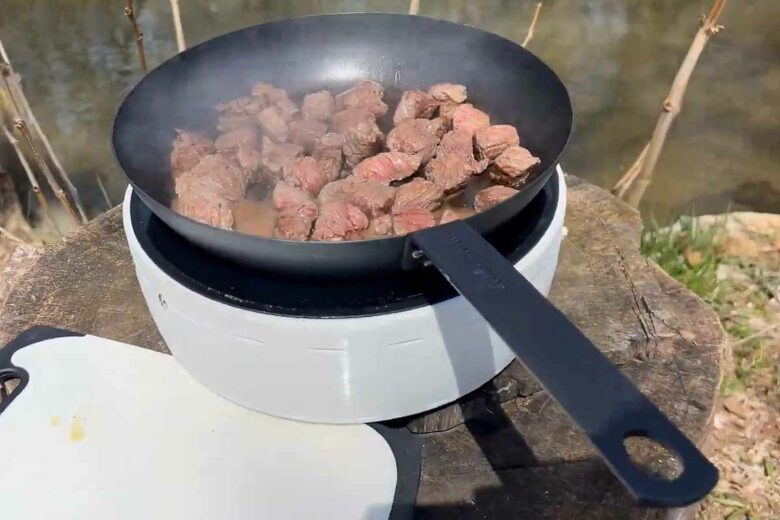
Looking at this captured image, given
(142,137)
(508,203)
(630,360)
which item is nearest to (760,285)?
(630,360)

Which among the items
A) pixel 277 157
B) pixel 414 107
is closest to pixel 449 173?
pixel 414 107

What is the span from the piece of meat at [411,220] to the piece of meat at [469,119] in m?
0.36

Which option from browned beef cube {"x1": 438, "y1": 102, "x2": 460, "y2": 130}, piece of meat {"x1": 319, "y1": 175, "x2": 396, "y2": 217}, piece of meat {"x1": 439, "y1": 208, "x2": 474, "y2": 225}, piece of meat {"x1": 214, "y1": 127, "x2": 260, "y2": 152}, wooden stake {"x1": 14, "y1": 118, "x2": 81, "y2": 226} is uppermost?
browned beef cube {"x1": 438, "y1": 102, "x2": 460, "y2": 130}

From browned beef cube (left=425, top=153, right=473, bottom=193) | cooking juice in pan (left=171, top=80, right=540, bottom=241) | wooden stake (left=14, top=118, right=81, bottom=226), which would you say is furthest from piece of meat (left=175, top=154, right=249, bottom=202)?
wooden stake (left=14, top=118, right=81, bottom=226)

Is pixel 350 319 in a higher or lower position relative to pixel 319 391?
higher

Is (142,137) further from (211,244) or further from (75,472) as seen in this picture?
(75,472)

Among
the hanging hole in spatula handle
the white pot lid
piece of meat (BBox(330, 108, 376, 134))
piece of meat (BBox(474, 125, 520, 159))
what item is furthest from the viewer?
piece of meat (BBox(330, 108, 376, 134))

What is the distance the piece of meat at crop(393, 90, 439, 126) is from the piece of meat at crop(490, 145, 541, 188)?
31 centimetres

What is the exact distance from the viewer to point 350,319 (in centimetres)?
118

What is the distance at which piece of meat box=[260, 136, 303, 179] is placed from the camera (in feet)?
5.40

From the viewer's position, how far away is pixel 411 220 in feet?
4.68

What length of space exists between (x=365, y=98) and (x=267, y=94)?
273 millimetres

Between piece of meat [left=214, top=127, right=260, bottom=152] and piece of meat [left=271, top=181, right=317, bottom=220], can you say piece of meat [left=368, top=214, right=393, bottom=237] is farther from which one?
piece of meat [left=214, top=127, right=260, bottom=152]

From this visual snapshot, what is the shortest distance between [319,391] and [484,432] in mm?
418
